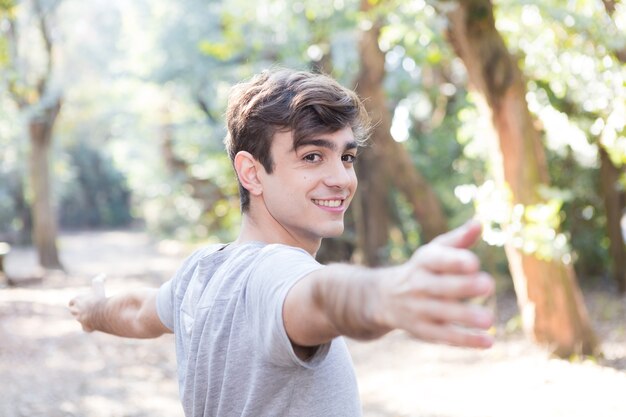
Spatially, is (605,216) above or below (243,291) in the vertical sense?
below

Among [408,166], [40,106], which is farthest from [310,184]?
[40,106]

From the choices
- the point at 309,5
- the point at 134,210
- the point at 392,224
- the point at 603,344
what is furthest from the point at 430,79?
the point at 134,210

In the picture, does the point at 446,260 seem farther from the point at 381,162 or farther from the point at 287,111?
the point at 381,162

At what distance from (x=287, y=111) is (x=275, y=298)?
0.58 metres

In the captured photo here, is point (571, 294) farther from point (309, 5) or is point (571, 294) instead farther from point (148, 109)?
point (148, 109)

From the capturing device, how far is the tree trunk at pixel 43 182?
50.5 feet

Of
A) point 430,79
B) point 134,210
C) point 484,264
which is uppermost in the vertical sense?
point 430,79

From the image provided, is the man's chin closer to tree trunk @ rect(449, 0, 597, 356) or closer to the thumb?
the thumb

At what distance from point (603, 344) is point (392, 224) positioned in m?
5.33

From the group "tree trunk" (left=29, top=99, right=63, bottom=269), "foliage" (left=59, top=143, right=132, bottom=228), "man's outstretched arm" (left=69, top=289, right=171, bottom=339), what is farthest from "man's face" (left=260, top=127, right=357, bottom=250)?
"foliage" (left=59, top=143, right=132, bottom=228)

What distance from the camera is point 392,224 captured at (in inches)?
502

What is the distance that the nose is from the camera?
5.39ft

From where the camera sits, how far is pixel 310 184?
165 centimetres

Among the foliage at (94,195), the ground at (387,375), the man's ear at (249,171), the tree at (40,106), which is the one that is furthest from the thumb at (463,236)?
the foliage at (94,195)
